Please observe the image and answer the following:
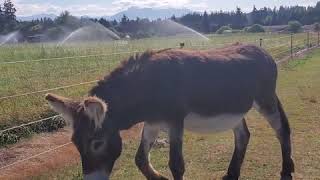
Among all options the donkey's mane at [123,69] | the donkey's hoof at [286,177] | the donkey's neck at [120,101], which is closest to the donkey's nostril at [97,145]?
the donkey's neck at [120,101]

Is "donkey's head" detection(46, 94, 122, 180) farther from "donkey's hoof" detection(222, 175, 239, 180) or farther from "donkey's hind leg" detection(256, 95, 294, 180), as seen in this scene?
"donkey's hind leg" detection(256, 95, 294, 180)

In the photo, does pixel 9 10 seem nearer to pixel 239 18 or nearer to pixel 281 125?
pixel 239 18

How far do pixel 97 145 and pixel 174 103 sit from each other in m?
1.11

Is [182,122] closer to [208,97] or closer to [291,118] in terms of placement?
Answer: [208,97]

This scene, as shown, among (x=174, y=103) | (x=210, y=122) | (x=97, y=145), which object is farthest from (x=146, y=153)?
(x=97, y=145)

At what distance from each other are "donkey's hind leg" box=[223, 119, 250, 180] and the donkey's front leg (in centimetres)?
136

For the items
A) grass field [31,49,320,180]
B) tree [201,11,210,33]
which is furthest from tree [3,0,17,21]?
grass field [31,49,320,180]

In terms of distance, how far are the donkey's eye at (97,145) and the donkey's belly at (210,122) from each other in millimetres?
1326

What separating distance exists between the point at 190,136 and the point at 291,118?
9.75ft

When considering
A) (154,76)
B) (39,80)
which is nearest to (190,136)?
(154,76)

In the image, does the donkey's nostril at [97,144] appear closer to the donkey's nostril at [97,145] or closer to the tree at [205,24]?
the donkey's nostril at [97,145]

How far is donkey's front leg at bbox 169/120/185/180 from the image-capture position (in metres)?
5.47

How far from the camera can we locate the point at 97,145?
4.67 metres

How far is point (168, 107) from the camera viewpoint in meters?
5.34
